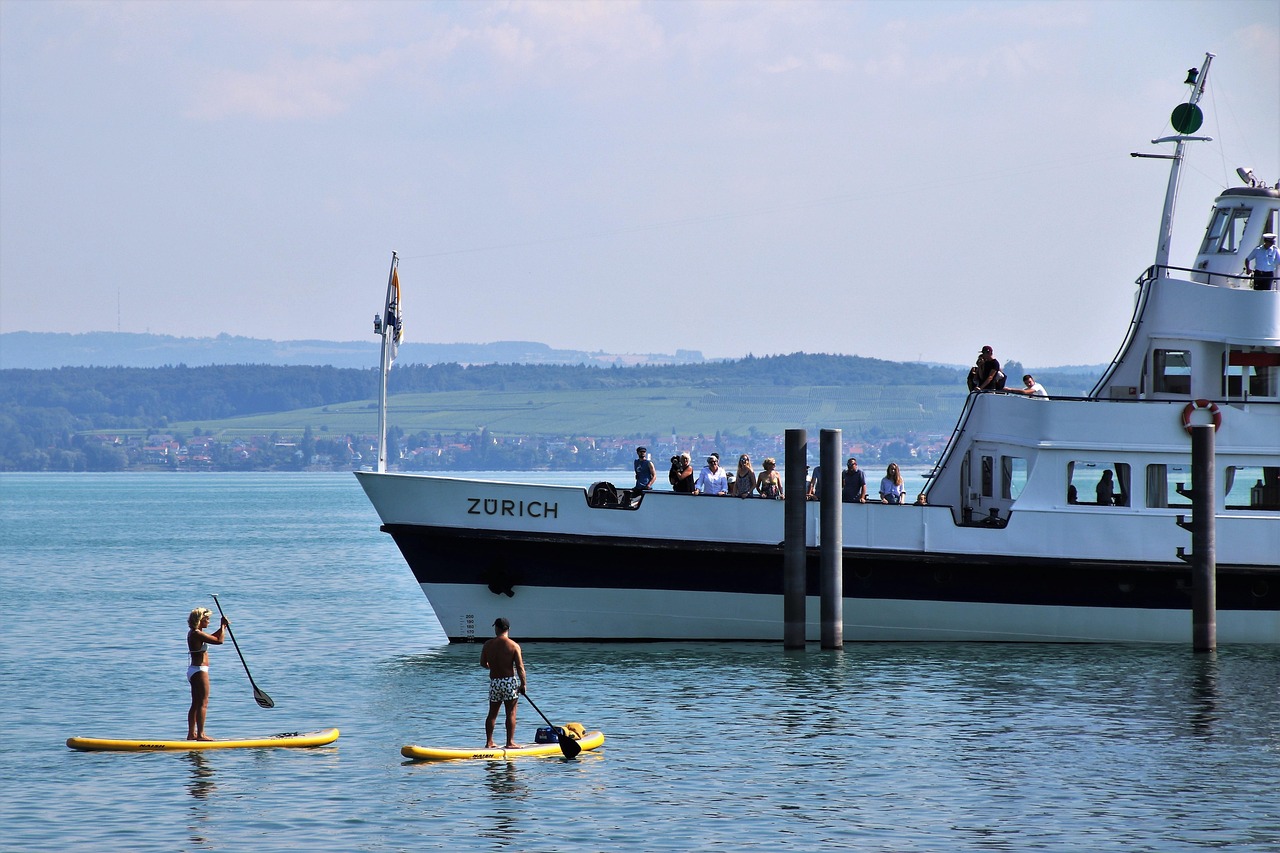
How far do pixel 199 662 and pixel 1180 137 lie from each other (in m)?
17.5

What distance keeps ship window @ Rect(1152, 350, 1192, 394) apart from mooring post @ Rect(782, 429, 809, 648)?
19.4 feet

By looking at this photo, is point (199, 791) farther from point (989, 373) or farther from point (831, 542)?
point (989, 373)

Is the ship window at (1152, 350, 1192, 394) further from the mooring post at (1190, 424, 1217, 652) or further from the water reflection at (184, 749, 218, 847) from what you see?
the water reflection at (184, 749, 218, 847)

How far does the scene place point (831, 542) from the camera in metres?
23.9

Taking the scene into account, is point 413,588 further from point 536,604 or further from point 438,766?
point 438,766

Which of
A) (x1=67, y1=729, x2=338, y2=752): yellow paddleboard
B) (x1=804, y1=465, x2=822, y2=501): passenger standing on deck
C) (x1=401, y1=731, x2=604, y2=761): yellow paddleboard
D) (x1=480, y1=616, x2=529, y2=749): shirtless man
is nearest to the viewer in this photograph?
A: (x1=480, y1=616, x2=529, y2=749): shirtless man

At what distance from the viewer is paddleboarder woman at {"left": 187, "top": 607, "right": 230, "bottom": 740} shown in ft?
59.3

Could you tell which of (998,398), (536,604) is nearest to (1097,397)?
(998,398)

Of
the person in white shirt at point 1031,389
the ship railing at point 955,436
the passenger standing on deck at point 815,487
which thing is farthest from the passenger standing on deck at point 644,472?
the person in white shirt at point 1031,389

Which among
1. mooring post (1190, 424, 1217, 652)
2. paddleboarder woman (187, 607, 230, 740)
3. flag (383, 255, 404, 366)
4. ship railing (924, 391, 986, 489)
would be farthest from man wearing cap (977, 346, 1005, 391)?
paddleboarder woman (187, 607, 230, 740)

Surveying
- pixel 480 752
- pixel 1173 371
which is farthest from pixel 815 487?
pixel 480 752

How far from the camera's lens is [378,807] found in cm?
1656

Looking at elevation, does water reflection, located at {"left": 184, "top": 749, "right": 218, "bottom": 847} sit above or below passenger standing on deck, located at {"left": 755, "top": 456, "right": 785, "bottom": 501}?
below

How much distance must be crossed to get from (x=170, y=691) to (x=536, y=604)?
5.80 meters
